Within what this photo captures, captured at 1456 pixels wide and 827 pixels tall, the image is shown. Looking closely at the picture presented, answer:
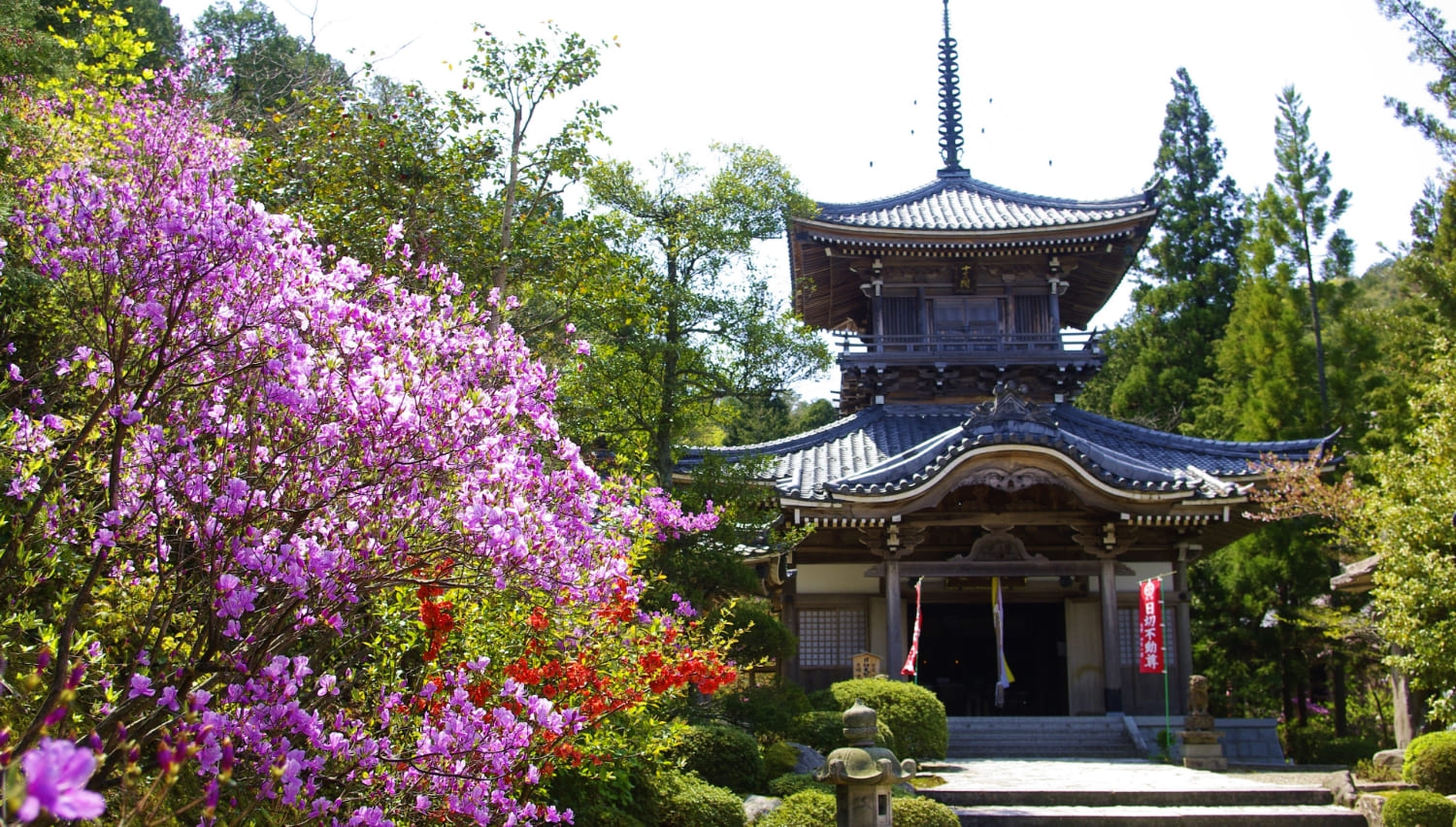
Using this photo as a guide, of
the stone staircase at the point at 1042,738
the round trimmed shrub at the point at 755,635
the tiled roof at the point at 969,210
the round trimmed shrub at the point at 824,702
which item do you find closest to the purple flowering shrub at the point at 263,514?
the round trimmed shrub at the point at 755,635

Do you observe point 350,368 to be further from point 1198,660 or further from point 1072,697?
point 1198,660

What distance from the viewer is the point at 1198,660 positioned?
2323 cm

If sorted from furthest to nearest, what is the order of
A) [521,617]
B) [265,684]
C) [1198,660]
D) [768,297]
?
[1198,660]
[768,297]
[521,617]
[265,684]

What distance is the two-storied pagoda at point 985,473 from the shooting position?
15453 mm

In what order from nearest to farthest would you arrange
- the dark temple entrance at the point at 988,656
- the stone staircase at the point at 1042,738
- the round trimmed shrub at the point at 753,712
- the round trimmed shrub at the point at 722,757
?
the round trimmed shrub at the point at 722,757, the round trimmed shrub at the point at 753,712, the stone staircase at the point at 1042,738, the dark temple entrance at the point at 988,656

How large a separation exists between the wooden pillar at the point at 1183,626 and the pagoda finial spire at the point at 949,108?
11.2m

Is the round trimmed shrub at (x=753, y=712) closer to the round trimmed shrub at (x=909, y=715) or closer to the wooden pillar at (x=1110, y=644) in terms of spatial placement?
the round trimmed shrub at (x=909, y=715)

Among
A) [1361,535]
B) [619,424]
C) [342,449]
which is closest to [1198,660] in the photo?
[1361,535]

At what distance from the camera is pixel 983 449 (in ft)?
49.5

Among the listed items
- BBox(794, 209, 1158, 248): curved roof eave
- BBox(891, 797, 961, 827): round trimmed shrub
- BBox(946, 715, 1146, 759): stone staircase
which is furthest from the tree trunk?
BBox(891, 797, 961, 827): round trimmed shrub

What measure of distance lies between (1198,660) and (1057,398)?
7.28 metres

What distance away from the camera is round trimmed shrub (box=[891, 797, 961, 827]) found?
820 centimetres

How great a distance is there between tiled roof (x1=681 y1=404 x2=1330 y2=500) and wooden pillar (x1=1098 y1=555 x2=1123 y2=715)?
159cm

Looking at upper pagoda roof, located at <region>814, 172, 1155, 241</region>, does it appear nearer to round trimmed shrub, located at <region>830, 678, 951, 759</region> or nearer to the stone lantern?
round trimmed shrub, located at <region>830, 678, 951, 759</region>
